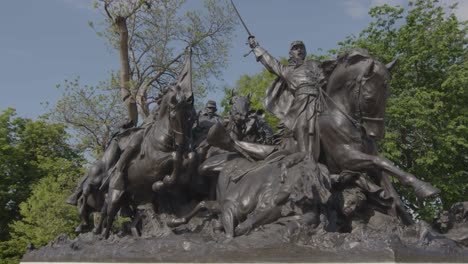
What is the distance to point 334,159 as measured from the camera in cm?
856

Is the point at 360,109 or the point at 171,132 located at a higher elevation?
the point at 360,109

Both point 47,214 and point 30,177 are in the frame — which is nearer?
point 47,214

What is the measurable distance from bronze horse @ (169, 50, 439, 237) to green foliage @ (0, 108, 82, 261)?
16751mm

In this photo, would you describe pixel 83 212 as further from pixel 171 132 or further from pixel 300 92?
pixel 300 92

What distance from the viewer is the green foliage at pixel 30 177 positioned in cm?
2433

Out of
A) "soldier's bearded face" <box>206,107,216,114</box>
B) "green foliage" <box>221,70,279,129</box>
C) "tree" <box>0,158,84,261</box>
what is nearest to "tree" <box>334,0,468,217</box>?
"green foliage" <box>221,70,279,129</box>

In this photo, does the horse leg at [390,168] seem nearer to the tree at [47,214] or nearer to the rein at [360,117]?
the rein at [360,117]

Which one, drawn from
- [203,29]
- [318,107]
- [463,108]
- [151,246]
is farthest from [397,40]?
[151,246]

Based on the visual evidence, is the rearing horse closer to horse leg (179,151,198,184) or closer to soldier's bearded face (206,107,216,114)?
horse leg (179,151,198,184)

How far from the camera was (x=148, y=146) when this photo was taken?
967cm

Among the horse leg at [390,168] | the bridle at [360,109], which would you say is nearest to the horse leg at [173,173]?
the horse leg at [390,168]

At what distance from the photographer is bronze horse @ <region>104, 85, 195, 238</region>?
9062 millimetres

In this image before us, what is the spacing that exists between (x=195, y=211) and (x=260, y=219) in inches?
78.2

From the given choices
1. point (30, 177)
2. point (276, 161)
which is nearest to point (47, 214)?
point (30, 177)
